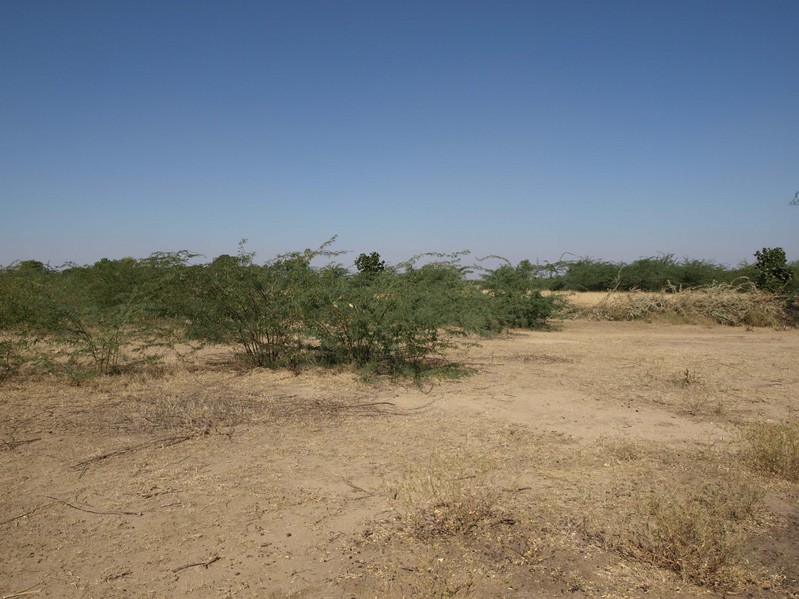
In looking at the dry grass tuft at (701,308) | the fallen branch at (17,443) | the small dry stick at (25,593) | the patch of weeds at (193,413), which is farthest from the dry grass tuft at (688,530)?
the dry grass tuft at (701,308)

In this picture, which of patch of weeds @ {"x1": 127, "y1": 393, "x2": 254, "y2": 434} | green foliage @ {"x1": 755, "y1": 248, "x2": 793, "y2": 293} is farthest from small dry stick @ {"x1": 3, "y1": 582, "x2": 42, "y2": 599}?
green foliage @ {"x1": 755, "y1": 248, "x2": 793, "y2": 293}

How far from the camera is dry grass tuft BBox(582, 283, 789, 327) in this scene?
66.1 ft

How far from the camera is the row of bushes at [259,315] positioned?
9.60 m

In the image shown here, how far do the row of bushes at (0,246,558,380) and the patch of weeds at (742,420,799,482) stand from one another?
500 centimetres

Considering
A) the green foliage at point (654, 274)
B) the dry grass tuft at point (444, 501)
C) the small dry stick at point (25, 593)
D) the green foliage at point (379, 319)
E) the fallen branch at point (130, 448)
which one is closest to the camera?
the small dry stick at point (25, 593)

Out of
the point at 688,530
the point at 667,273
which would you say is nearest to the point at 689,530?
the point at 688,530

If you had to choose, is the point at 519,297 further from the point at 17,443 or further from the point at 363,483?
the point at 17,443

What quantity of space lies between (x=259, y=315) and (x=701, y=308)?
16699 millimetres

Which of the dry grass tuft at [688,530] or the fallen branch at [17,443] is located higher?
the fallen branch at [17,443]

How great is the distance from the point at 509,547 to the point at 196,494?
2.52 meters

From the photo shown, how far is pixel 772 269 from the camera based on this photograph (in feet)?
82.8

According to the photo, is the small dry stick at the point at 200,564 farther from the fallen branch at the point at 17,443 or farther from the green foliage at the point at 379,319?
the green foliage at the point at 379,319

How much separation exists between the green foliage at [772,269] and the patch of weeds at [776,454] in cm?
2113

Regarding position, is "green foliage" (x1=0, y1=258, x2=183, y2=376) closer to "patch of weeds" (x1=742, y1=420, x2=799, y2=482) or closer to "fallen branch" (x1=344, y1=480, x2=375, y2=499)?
"fallen branch" (x1=344, y1=480, x2=375, y2=499)
